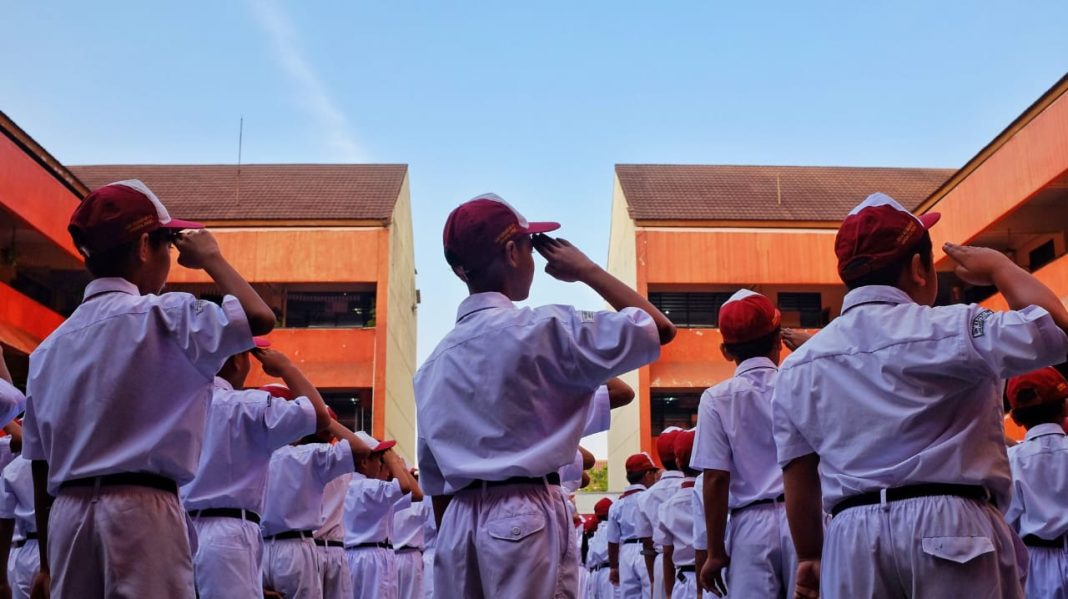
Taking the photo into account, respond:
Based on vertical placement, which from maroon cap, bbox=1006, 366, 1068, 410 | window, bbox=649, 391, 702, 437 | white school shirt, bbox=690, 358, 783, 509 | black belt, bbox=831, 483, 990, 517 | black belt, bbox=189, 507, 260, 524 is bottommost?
black belt, bbox=189, 507, 260, 524

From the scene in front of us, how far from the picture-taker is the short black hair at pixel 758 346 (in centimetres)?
579

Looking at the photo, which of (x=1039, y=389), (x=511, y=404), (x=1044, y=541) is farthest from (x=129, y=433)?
(x=1044, y=541)

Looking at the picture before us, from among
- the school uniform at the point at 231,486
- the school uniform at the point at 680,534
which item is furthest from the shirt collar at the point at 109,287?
the school uniform at the point at 680,534

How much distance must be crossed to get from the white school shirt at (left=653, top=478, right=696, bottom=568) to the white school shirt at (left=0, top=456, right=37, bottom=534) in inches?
182

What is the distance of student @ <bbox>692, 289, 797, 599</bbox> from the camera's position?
18.0 feet

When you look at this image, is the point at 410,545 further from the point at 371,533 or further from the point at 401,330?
the point at 401,330

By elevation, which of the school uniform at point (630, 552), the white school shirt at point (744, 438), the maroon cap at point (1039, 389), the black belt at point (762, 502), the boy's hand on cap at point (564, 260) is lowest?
the school uniform at point (630, 552)

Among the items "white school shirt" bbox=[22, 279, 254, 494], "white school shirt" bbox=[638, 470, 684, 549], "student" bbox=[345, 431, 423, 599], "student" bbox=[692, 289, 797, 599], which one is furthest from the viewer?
"student" bbox=[345, 431, 423, 599]

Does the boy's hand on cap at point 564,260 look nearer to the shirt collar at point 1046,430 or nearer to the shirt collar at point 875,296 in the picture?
the shirt collar at point 875,296

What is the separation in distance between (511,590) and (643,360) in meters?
0.91

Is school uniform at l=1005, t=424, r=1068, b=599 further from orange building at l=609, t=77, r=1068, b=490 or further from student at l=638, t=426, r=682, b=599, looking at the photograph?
orange building at l=609, t=77, r=1068, b=490

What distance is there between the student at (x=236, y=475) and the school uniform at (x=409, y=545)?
24.0 ft

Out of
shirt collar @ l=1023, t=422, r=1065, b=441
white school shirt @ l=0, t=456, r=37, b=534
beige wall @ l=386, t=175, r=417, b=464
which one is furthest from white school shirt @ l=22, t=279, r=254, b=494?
beige wall @ l=386, t=175, r=417, b=464

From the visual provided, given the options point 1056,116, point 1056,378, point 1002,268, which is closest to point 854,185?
point 1056,116
